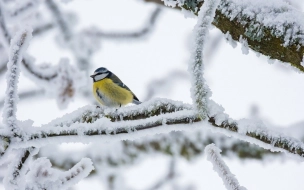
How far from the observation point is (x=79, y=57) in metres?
4.46

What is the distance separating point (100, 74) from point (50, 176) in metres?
2.89

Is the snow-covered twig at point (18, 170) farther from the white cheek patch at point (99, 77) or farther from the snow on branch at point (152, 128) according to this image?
the white cheek patch at point (99, 77)

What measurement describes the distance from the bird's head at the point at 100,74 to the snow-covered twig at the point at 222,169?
2934 millimetres

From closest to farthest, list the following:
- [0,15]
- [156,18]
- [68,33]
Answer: [0,15]
[156,18]
[68,33]

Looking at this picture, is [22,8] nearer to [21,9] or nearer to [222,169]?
[21,9]

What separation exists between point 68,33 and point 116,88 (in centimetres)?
70

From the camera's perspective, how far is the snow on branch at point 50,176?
135 cm

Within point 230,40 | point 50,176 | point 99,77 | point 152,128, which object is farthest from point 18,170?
point 99,77

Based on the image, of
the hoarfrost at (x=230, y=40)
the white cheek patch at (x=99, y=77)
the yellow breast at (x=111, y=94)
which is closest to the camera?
the hoarfrost at (x=230, y=40)

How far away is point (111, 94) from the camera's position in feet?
12.6

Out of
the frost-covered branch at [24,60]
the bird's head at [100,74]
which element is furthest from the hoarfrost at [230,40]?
the bird's head at [100,74]

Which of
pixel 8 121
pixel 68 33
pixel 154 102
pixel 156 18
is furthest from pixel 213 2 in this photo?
pixel 68 33

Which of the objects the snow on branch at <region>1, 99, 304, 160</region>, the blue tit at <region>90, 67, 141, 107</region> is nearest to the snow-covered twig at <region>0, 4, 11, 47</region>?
the snow on branch at <region>1, 99, 304, 160</region>

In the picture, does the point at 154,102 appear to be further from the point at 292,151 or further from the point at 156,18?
the point at 156,18
